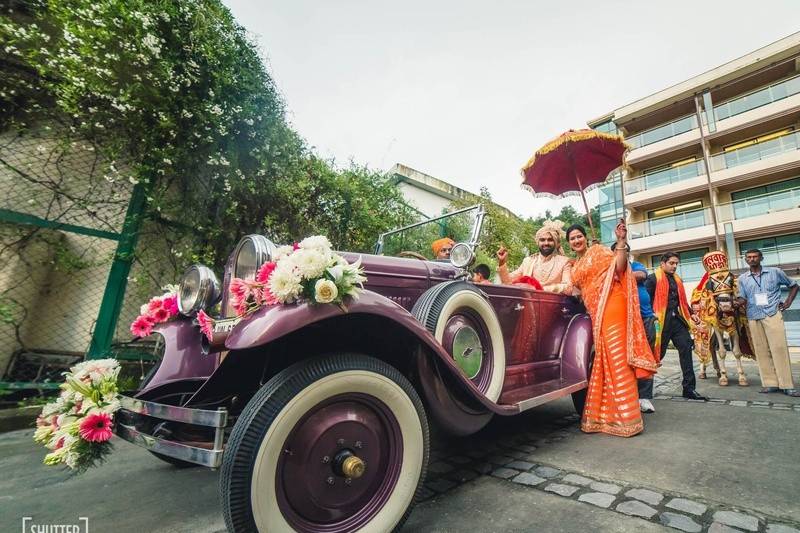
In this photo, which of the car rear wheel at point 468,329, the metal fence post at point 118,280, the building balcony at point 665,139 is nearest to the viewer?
the car rear wheel at point 468,329

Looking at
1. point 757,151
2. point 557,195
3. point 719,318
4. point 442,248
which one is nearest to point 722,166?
point 757,151

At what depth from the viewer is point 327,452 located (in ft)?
4.65

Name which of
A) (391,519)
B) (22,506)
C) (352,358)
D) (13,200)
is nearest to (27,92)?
(13,200)

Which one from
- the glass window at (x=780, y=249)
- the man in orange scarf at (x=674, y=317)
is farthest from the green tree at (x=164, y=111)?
the glass window at (x=780, y=249)

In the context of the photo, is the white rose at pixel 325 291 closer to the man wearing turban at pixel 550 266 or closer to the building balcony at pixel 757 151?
the man wearing turban at pixel 550 266

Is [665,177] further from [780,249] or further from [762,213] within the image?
[780,249]

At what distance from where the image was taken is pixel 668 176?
1994 cm

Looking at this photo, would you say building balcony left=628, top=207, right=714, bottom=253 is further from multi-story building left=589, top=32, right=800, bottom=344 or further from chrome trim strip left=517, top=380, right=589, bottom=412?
chrome trim strip left=517, top=380, right=589, bottom=412

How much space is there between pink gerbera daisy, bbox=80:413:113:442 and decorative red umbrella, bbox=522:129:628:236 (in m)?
3.78

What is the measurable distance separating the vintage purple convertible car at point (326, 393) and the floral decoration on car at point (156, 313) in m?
0.08

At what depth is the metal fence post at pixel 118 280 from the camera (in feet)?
12.8

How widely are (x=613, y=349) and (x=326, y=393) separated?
2.78 m

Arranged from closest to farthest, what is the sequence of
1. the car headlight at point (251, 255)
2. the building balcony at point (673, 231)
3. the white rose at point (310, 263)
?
1. the white rose at point (310, 263)
2. the car headlight at point (251, 255)
3. the building balcony at point (673, 231)

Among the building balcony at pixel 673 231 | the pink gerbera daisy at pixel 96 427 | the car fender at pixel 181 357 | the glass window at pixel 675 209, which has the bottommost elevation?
the pink gerbera daisy at pixel 96 427
